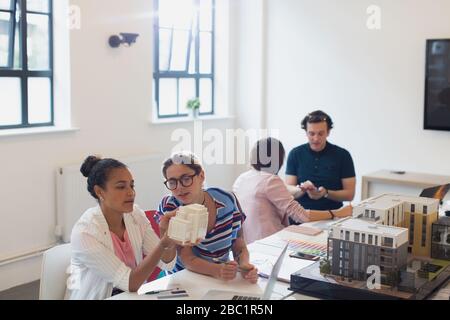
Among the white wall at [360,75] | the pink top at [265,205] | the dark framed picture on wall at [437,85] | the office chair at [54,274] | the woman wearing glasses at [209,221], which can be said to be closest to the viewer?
the office chair at [54,274]

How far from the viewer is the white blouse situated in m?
2.34

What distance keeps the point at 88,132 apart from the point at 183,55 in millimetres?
1668

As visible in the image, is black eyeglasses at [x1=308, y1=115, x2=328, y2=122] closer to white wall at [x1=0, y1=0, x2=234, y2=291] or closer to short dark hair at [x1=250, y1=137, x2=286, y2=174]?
short dark hair at [x1=250, y1=137, x2=286, y2=174]

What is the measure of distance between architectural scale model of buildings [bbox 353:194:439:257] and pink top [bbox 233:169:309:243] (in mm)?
849

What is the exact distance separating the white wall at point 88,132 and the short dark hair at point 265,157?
6.28 feet

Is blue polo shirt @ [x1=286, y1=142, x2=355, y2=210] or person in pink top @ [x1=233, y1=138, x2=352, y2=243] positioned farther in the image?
blue polo shirt @ [x1=286, y1=142, x2=355, y2=210]

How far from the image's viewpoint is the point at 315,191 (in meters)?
3.97

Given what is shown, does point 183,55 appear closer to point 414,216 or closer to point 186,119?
point 186,119

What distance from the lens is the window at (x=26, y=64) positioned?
453 cm

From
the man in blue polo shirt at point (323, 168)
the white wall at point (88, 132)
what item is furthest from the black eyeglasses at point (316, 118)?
the white wall at point (88, 132)

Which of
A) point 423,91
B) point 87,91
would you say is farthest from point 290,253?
point 423,91

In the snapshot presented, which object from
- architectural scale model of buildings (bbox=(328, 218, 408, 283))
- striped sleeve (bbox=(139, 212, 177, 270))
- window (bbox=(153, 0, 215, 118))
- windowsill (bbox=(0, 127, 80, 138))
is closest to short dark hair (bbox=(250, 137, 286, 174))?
striped sleeve (bbox=(139, 212, 177, 270))

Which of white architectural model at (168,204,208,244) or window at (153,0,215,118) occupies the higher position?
window at (153,0,215,118)

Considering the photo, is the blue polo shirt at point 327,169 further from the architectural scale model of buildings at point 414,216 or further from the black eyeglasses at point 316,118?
the architectural scale model of buildings at point 414,216
